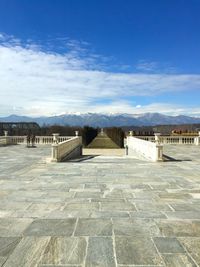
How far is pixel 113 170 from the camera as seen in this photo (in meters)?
10.2

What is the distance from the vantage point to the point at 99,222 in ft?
15.4

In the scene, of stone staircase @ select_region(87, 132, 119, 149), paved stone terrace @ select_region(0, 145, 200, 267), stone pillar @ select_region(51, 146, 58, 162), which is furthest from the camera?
stone staircase @ select_region(87, 132, 119, 149)

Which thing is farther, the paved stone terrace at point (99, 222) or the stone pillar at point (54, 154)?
the stone pillar at point (54, 154)

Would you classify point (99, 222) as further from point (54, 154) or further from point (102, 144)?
point (102, 144)

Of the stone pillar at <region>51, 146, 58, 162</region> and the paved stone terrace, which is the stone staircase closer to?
the stone pillar at <region>51, 146, 58, 162</region>

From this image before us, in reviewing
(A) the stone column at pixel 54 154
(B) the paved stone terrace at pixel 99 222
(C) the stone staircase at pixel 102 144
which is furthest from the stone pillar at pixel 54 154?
(C) the stone staircase at pixel 102 144

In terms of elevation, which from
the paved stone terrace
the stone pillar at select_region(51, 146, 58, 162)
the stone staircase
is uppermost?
the stone pillar at select_region(51, 146, 58, 162)

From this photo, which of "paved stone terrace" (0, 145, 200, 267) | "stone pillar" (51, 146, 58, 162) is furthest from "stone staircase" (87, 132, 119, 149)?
"paved stone terrace" (0, 145, 200, 267)

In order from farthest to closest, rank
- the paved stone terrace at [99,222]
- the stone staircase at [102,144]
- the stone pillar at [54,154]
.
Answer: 1. the stone staircase at [102,144]
2. the stone pillar at [54,154]
3. the paved stone terrace at [99,222]

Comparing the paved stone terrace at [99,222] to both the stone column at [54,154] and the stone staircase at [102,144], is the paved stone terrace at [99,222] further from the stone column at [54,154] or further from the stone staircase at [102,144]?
the stone staircase at [102,144]

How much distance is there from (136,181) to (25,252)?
4.88m

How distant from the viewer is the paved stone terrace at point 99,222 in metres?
3.47

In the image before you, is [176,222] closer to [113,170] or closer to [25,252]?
[25,252]

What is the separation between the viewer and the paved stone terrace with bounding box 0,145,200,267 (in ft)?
11.4
